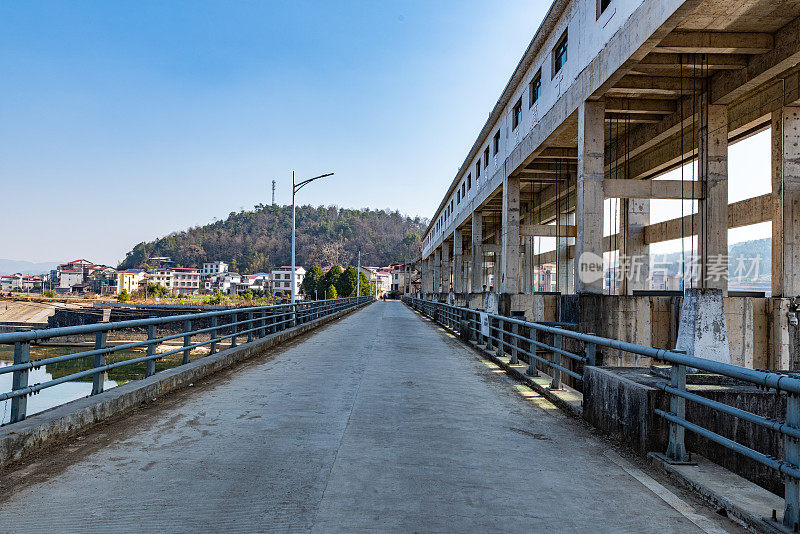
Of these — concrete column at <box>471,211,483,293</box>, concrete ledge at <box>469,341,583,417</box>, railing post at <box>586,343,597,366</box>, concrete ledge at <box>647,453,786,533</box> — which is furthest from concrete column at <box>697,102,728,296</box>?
concrete column at <box>471,211,483,293</box>

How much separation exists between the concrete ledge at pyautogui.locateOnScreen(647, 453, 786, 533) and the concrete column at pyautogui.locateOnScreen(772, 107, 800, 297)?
699 inches

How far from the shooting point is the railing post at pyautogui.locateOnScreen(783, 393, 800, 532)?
3.25m

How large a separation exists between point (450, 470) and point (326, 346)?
11.7 metres

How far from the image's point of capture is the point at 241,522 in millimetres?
3539

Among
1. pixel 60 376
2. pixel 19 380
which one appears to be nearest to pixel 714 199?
pixel 19 380

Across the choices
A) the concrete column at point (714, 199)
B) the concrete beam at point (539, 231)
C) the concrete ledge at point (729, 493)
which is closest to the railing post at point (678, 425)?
the concrete ledge at point (729, 493)

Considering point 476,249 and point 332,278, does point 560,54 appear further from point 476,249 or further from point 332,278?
point 332,278

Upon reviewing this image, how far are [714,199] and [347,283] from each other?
344 feet

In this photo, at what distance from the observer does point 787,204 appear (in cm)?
1875

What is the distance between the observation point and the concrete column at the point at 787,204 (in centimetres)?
1864

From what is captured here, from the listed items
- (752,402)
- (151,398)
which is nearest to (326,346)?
(151,398)

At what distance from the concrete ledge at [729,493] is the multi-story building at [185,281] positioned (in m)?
194

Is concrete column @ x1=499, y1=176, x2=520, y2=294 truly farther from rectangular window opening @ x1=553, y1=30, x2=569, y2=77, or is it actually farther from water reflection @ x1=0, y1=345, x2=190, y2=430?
water reflection @ x1=0, y1=345, x2=190, y2=430

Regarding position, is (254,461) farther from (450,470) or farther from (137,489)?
(450,470)
